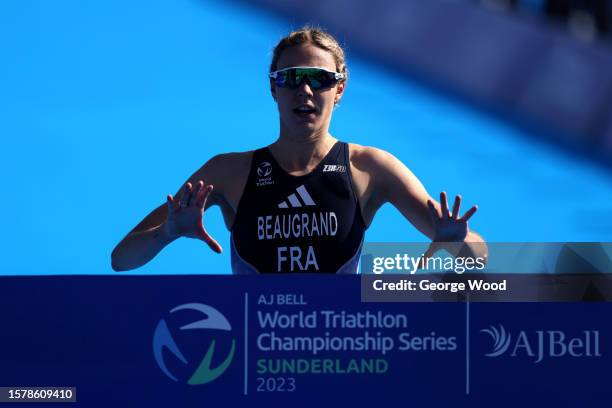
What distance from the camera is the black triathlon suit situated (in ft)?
11.3

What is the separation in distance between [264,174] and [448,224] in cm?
70

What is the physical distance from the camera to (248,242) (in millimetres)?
3484

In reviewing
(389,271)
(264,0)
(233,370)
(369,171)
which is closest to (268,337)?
(233,370)

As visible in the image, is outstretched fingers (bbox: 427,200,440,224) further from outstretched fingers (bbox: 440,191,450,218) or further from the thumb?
the thumb

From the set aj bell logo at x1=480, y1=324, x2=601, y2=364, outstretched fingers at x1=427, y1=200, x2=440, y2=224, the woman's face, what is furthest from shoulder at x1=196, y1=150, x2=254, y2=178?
aj bell logo at x1=480, y1=324, x2=601, y2=364

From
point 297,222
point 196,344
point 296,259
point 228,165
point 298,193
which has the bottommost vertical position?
point 196,344

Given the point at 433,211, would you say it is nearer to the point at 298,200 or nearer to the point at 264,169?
the point at 298,200

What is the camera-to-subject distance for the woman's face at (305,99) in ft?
11.6

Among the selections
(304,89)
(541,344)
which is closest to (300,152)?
(304,89)

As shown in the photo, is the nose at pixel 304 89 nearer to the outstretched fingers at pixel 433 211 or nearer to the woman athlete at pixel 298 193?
the woman athlete at pixel 298 193

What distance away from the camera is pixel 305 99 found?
11.6 feet

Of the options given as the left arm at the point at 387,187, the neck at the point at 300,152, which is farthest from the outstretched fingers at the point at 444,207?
the neck at the point at 300,152

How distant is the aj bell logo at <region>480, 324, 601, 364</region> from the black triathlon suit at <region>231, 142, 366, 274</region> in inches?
35.0

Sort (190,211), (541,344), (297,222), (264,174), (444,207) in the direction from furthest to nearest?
(264,174) < (297,222) < (190,211) < (444,207) < (541,344)
